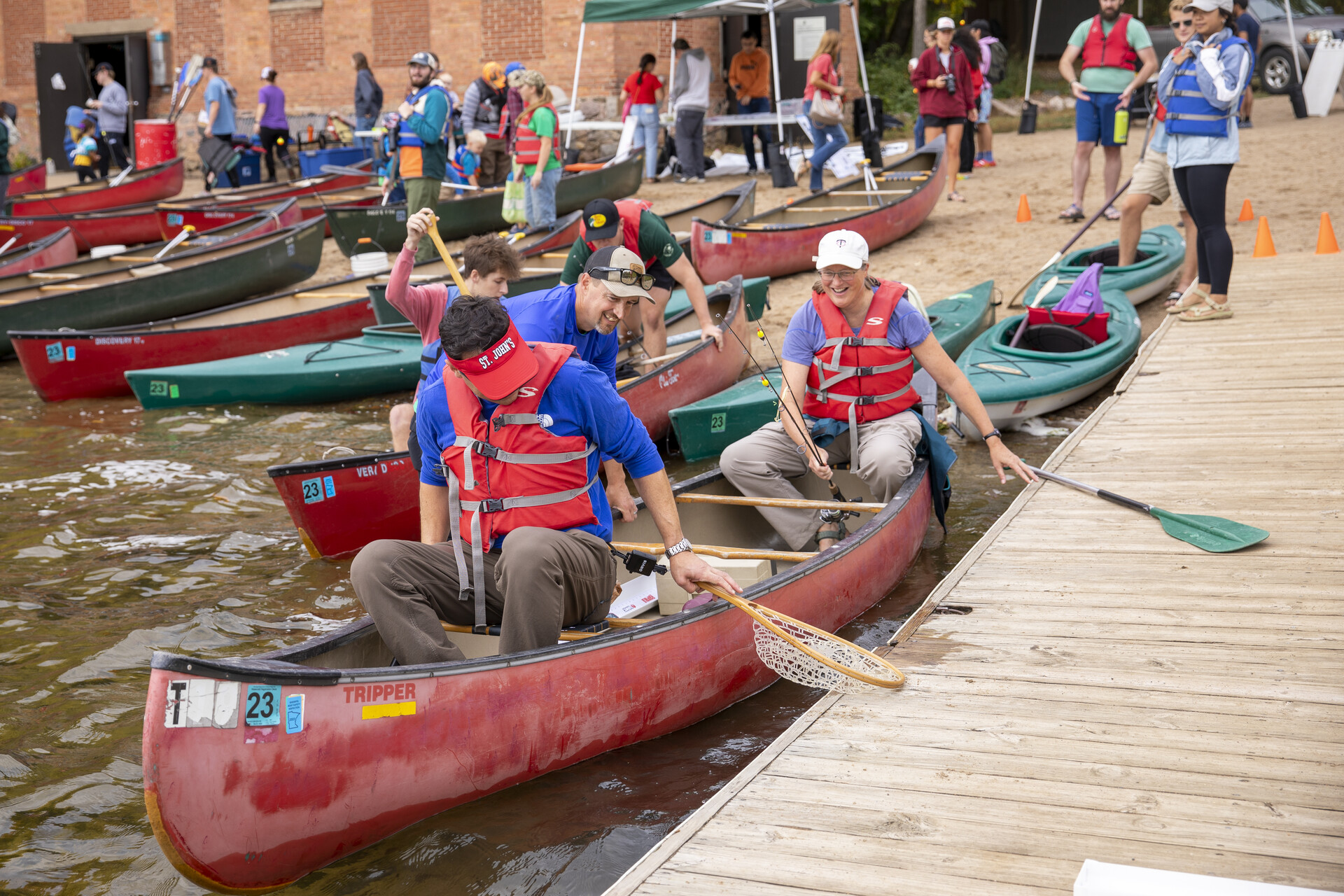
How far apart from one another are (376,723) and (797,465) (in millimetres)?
2714

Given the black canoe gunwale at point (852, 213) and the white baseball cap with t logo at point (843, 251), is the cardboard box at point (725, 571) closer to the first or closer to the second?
the white baseball cap with t logo at point (843, 251)

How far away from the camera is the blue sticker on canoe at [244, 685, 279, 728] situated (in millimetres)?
2932

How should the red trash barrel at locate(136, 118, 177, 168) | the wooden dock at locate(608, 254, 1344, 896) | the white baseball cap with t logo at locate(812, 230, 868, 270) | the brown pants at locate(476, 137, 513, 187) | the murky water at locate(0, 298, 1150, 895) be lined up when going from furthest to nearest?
the red trash barrel at locate(136, 118, 177, 168), the brown pants at locate(476, 137, 513, 187), the white baseball cap with t logo at locate(812, 230, 868, 270), the murky water at locate(0, 298, 1150, 895), the wooden dock at locate(608, 254, 1344, 896)

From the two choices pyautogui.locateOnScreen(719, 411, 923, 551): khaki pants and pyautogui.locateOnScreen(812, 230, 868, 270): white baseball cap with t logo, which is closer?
pyautogui.locateOnScreen(812, 230, 868, 270): white baseball cap with t logo

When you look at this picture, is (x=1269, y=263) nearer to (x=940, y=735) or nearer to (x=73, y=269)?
(x=940, y=735)

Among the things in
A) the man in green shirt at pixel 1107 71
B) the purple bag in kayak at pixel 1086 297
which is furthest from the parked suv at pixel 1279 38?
the purple bag in kayak at pixel 1086 297

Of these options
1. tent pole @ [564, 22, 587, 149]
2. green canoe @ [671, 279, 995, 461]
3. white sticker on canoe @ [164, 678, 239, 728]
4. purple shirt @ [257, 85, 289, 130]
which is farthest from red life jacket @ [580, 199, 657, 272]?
purple shirt @ [257, 85, 289, 130]

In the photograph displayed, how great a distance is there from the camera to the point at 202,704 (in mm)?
2855

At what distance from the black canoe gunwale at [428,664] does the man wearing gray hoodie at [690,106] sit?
37.7 feet

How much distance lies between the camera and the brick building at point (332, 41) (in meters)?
17.9

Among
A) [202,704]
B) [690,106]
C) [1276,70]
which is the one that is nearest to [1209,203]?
[202,704]

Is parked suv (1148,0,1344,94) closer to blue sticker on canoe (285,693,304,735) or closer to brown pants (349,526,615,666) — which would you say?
brown pants (349,526,615,666)

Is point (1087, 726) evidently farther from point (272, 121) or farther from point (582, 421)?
point (272, 121)

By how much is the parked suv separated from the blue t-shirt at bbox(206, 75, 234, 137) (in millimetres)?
14033
